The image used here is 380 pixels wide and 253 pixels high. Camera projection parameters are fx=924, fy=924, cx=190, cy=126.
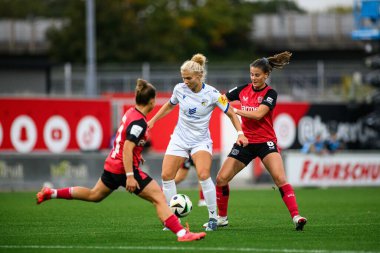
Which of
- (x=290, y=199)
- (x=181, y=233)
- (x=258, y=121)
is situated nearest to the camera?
(x=181, y=233)

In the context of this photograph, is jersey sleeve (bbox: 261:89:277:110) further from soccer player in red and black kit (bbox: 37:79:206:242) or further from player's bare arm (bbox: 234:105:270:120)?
soccer player in red and black kit (bbox: 37:79:206:242)

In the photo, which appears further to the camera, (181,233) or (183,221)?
(183,221)

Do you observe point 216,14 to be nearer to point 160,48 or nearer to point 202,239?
point 160,48

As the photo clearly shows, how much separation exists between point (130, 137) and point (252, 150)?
2.76 meters

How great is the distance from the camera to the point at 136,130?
1099 cm

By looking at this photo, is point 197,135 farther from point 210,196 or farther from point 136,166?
point 136,166

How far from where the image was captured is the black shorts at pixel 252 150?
13.1 meters

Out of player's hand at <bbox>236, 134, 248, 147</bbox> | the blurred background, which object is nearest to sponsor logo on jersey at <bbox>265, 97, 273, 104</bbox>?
player's hand at <bbox>236, 134, 248, 147</bbox>

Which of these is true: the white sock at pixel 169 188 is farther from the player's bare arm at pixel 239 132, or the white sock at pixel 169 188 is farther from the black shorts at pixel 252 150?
the player's bare arm at pixel 239 132

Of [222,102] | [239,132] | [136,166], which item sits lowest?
[136,166]

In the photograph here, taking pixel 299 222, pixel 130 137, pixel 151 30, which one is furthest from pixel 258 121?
pixel 151 30

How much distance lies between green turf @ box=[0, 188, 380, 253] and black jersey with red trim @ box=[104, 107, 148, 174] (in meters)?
0.95

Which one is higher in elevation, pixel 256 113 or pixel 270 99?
pixel 270 99

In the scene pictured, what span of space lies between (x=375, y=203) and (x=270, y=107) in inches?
296
